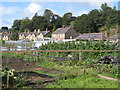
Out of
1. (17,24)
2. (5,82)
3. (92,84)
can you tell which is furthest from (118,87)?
(17,24)

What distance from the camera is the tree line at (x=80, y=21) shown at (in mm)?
50606

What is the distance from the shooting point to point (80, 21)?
173 feet

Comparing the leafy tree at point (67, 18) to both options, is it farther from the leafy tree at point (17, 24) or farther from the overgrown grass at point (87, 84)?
the overgrown grass at point (87, 84)

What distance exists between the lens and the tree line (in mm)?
50606

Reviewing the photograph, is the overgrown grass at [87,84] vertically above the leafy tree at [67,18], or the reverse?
the leafy tree at [67,18]

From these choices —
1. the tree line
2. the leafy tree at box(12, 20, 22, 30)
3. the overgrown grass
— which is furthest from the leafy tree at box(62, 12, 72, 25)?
the overgrown grass

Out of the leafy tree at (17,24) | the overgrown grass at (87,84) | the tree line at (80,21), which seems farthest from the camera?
the leafy tree at (17,24)

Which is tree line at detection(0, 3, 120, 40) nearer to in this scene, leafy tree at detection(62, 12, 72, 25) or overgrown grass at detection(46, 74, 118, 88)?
leafy tree at detection(62, 12, 72, 25)

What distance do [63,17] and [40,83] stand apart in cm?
6723

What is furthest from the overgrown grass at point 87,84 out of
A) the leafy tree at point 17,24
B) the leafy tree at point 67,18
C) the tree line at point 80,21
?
the leafy tree at point 17,24

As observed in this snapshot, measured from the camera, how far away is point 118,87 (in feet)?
16.7

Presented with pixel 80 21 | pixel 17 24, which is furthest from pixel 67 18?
pixel 17 24

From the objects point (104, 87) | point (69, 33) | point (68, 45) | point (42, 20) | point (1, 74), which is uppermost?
point (42, 20)

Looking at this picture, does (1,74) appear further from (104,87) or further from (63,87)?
(104,87)
